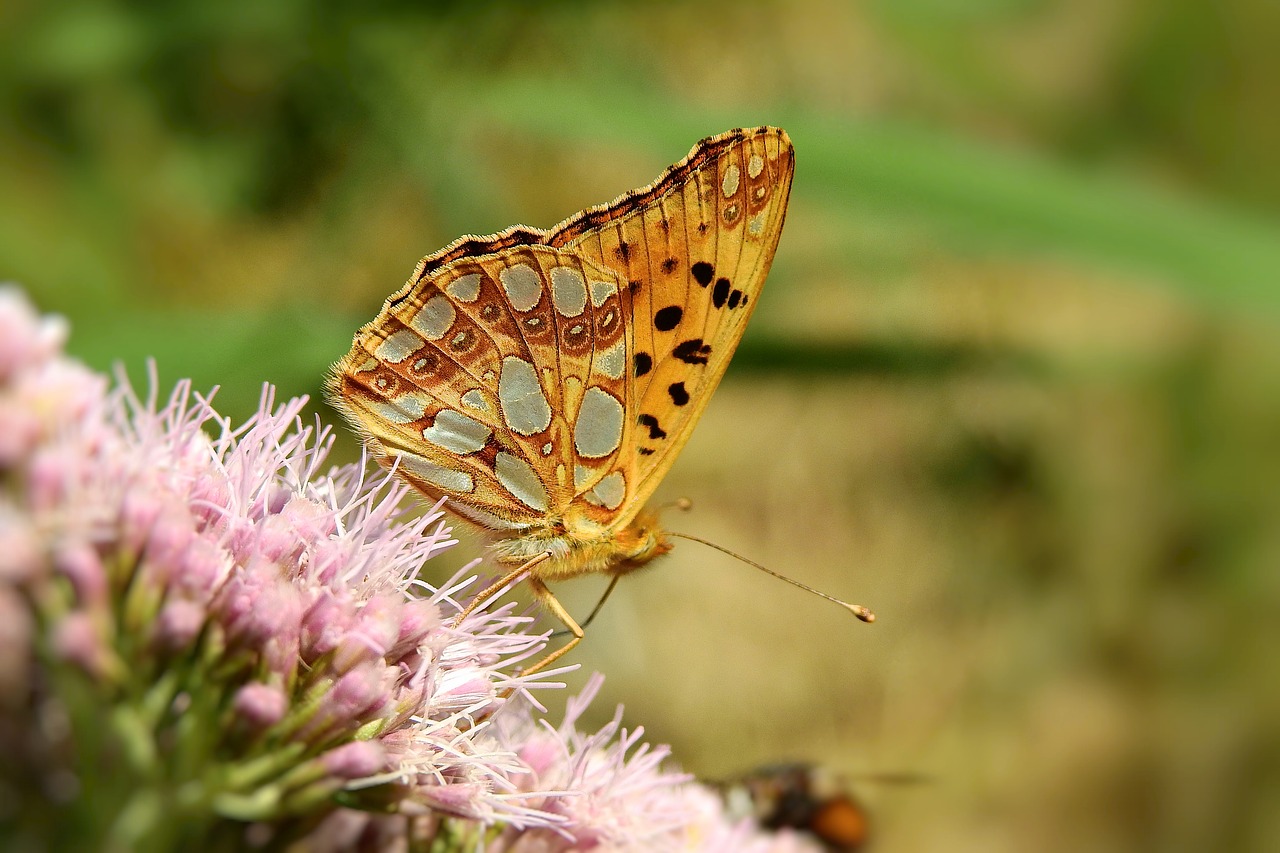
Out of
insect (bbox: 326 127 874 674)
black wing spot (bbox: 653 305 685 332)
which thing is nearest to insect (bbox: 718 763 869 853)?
insect (bbox: 326 127 874 674)

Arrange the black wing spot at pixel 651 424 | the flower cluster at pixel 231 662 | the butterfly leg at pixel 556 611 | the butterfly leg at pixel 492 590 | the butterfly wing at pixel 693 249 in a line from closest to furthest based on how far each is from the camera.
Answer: the flower cluster at pixel 231 662
the butterfly leg at pixel 492 590
the butterfly leg at pixel 556 611
the butterfly wing at pixel 693 249
the black wing spot at pixel 651 424

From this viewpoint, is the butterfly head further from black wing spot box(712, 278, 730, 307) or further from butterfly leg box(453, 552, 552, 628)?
black wing spot box(712, 278, 730, 307)

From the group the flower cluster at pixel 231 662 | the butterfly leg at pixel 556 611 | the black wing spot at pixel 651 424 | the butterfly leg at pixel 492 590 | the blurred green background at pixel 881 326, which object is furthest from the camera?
the blurred green background at pixel 881 326

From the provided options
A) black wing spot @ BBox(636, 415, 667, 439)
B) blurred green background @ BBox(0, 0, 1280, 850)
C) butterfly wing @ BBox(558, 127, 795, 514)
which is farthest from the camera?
blurred green background @ BBox(0, 0, 1280, 850)

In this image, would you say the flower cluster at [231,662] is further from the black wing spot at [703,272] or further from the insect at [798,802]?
the black wing spot at [703,272]

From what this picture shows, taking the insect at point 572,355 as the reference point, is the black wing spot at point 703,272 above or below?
above

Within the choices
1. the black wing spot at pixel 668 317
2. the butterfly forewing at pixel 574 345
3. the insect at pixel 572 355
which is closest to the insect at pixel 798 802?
the insect at pixel 572 355

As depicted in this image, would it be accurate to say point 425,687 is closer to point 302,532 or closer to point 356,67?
point 302,532
